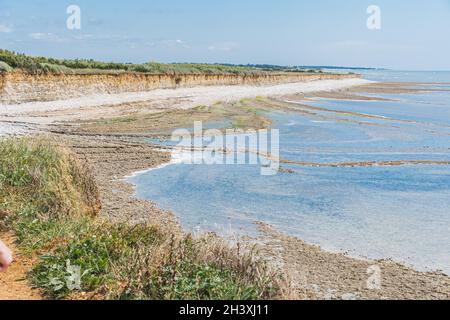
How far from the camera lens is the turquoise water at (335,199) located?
9.11 m

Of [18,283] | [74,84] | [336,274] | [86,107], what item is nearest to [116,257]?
[18,283]

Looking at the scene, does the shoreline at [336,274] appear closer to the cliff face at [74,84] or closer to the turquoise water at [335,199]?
the turquoise water at [335,199]

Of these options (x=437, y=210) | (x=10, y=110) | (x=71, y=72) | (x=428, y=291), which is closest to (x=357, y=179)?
(x=437, y=210)

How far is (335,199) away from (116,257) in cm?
696

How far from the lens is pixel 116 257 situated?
6219mm

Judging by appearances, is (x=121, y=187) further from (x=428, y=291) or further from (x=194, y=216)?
(x=428, y=291)

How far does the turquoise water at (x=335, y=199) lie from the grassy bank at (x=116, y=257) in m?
2.67

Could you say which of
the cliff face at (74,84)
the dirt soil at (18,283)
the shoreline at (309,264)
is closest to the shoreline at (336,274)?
the shoreline at (309,264)

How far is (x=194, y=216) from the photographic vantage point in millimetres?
10445

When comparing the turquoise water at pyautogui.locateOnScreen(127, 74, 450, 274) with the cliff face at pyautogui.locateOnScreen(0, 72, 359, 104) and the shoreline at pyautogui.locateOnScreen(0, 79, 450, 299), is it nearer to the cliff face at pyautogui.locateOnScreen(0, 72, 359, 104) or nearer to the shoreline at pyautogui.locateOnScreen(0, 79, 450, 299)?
the shoreline at pyautogui.locateOnScreen(0, 79, 450, 299)

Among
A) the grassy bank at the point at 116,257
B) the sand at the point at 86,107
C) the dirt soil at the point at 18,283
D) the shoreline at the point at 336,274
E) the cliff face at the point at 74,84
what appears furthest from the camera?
the cliff face at the point at 74,84

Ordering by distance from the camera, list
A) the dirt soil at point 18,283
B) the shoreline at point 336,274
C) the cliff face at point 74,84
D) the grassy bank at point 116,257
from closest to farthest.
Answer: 1. the grassy bank at point 116,257
2. the dirt soil at point 18,283
3. the shoreline at point 336,274
4. the cliff face at point 74,84

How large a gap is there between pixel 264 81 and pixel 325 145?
49.9m

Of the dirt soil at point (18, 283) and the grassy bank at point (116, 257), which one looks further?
the dirt soil at point (18, 283)
